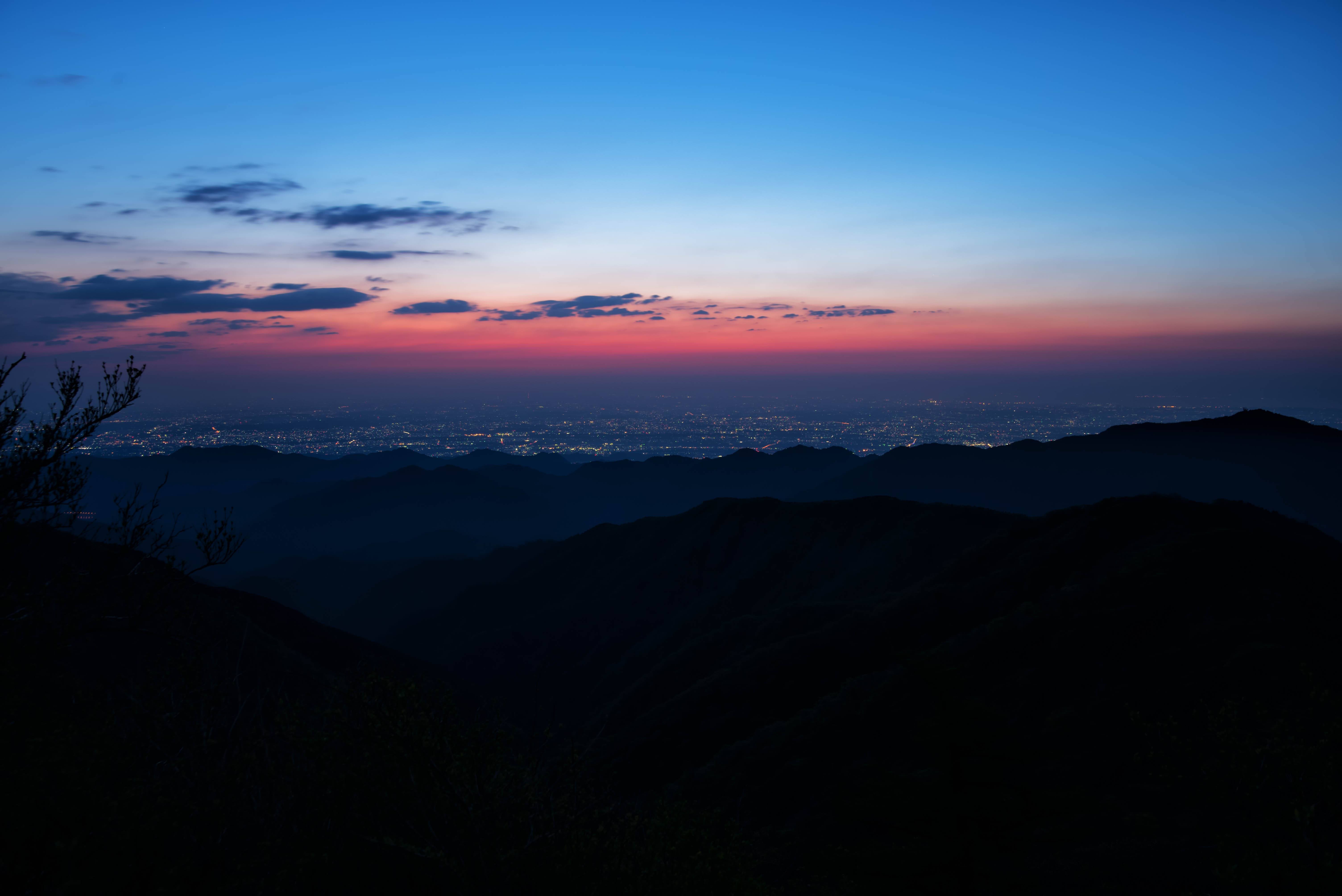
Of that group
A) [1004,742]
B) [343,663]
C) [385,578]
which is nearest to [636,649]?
[343,663]

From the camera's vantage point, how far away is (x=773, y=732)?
4431 centimetres

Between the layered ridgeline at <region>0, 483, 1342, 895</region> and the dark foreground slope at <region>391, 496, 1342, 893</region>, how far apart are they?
165mm

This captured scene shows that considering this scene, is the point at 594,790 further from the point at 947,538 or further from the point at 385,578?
the point at 385,578

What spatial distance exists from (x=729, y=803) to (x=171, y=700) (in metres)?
32.9

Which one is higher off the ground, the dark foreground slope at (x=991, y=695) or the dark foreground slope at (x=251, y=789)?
the dark foreground slope at (x=251, y=789)

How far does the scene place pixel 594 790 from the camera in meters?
27.2

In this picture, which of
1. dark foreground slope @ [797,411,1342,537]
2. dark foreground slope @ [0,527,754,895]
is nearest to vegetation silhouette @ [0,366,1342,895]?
dark foreground slope @ [0,527,754,895]

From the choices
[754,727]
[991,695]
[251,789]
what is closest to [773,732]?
[754,727]

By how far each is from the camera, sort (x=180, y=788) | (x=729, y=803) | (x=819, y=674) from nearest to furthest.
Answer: (x=180, y=788) < (x=729, y=803) < (x=819, y=674)

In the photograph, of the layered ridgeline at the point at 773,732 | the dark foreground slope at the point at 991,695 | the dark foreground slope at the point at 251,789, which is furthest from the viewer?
the dark foreground slope at the point at 991,695

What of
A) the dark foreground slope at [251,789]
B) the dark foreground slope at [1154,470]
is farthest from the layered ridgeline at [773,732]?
the dark foreground slope at [1154,470]

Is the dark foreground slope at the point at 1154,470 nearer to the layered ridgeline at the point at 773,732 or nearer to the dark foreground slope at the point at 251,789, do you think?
the layered ridgeline at the point at 773,732

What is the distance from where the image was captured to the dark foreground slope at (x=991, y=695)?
14641 mm

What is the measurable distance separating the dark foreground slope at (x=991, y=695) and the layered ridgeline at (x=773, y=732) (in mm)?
165
